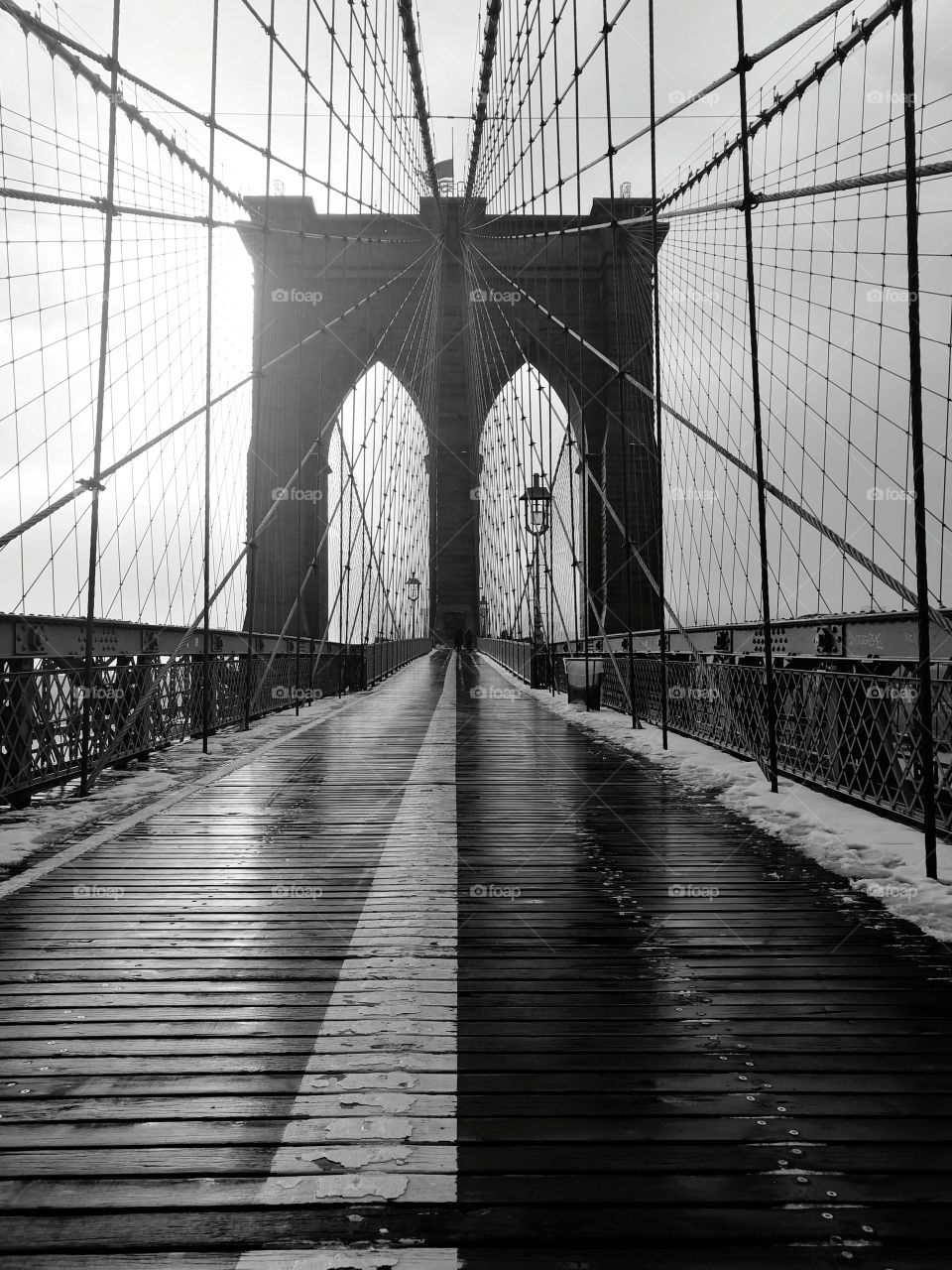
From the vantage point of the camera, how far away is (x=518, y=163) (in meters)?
25.1

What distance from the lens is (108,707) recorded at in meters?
6.05

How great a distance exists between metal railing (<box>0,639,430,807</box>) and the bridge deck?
1382mm

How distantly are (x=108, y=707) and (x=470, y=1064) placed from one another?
15.9ft

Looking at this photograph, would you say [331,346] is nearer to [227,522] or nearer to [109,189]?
[227,522]

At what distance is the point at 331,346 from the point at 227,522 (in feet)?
38.2

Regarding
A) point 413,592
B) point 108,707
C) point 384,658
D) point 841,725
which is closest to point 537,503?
point 384,658

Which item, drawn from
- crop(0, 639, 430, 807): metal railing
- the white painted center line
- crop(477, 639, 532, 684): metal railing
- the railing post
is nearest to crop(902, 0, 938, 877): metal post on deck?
the white painted center line

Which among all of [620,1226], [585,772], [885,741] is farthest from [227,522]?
[620,1226]

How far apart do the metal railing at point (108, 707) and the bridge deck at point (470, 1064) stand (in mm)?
1382

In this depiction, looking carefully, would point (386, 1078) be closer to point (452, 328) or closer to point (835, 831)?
point (835, 831)

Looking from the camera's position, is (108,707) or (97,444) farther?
(108,707)

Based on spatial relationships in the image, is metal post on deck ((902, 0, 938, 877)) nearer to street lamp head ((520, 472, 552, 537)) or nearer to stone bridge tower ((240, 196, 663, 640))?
street lamp head ((520, 472, 552, 537))

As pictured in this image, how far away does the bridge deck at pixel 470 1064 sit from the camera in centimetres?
136

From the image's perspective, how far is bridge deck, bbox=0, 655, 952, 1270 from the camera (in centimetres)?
136
